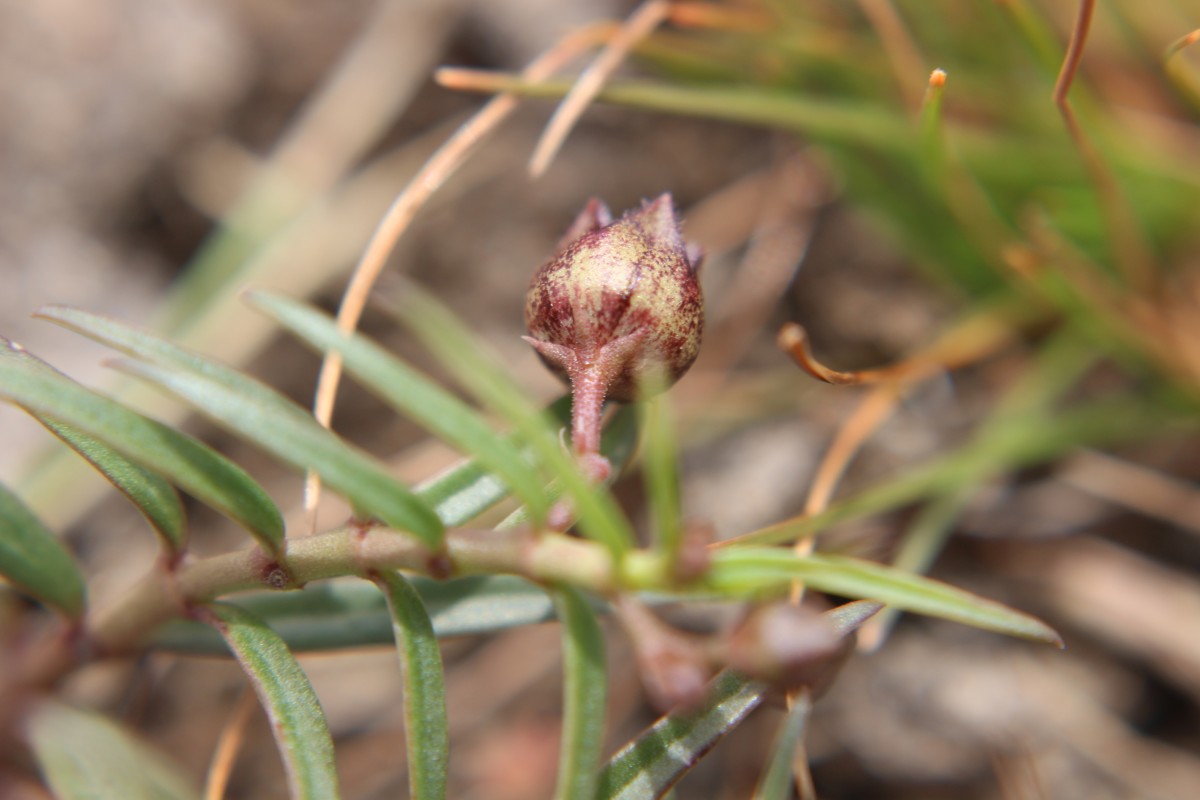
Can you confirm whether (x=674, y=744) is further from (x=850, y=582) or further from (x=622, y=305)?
(x=622, y=305)

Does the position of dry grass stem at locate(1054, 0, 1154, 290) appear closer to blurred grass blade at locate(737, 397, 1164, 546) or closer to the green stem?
blurred grass blade at locate(737, 397, 1164, 546)

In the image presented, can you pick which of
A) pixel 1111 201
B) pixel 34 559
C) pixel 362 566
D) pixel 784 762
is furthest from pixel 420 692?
pixel 1111 201

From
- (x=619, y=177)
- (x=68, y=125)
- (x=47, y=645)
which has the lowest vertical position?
(x=47, y=645)

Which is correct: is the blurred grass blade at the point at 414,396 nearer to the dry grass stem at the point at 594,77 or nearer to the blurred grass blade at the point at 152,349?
the blurred grass blade at the point at 152,349

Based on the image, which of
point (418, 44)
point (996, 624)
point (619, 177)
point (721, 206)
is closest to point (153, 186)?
point (418, 44)

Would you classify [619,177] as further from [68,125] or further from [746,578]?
[746,578]

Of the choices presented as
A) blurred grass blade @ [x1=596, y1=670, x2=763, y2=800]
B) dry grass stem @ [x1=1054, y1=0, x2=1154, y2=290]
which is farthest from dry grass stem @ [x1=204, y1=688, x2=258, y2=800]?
dry grass stem @ [x1=1054, y1=0, x2=1154, y2=290]

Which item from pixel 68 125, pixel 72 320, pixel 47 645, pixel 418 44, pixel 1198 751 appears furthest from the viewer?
pixel 418 44

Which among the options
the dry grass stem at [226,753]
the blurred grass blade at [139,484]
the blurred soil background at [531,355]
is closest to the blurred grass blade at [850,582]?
the blurred grass blade at [139,484]
